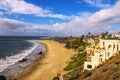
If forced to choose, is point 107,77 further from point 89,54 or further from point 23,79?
point 23,79

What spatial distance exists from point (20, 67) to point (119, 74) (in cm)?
3674

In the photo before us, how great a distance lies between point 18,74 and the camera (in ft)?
171

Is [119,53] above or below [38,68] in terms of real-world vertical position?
above

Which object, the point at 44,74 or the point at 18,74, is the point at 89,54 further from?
the point at 18,74

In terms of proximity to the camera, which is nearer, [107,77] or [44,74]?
[107,77]

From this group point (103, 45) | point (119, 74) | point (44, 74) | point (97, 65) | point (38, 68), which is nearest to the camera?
point (119, 74)

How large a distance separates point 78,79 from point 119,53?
10.5 m

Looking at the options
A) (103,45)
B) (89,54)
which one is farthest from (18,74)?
(103,45)

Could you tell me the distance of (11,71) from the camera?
54875 millimetres

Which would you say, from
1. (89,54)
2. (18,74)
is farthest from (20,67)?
(89,54)

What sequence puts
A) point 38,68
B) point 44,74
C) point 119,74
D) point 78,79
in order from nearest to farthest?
point 119,74 < point 78,79 < point 44,74 < point 38,68

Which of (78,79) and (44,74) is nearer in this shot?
(78,79)

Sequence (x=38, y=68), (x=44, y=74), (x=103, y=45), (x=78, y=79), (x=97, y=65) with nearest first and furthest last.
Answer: (x=78, y=79)
(x=97, y=65)
(x=103, y=45)
(x=44, y=74)
(x=38, y=68)

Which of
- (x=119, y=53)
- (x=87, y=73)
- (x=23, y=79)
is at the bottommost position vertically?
(x=23, y=79)
